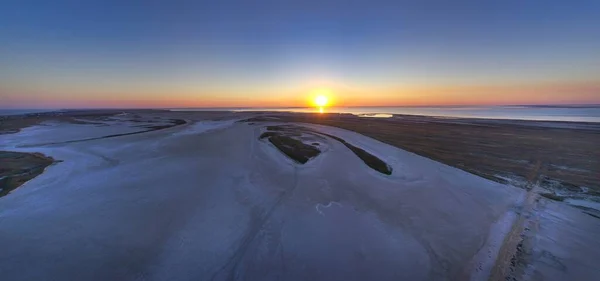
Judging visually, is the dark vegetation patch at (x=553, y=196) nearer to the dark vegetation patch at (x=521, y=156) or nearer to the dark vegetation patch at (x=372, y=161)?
the dark vegetation patch at (x=521, y=156)

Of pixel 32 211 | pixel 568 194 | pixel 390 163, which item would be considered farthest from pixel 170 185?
pixel 568 194

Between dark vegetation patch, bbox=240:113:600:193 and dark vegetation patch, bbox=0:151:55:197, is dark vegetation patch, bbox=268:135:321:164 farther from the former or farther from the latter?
dark vegetation patch, bbox=0:151:55:197

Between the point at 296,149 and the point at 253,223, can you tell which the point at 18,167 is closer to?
the point at 253,223

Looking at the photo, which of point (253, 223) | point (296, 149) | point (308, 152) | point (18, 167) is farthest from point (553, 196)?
point (18, 167)

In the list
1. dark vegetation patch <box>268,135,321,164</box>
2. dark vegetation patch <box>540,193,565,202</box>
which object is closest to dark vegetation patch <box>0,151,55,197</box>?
dark vegetation patch <box>268,135,321,164</box>

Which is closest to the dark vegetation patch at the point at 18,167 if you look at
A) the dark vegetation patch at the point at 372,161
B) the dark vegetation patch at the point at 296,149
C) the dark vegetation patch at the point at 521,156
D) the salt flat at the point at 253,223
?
the salt flat at the point at 253,223

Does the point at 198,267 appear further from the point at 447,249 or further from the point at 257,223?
the point at 447,249
